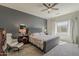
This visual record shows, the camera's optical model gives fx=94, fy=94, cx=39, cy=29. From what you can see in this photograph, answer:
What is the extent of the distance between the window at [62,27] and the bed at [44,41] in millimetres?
169

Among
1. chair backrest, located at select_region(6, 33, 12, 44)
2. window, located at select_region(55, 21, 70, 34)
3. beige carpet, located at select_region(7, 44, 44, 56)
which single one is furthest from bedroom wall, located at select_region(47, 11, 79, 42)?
chair backrest, located at select_region(6, 33, 12, 44)

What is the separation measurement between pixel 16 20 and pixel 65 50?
4.05 ft

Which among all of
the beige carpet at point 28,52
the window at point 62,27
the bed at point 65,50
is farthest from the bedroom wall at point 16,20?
the bed at point 65,50

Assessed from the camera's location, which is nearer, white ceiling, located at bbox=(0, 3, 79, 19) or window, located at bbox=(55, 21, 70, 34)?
white ceiling, located at bbox=(0, 3, 79, 19)

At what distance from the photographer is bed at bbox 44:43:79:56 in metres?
1.97

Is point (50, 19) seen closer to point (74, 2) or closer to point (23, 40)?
point (74, 2)

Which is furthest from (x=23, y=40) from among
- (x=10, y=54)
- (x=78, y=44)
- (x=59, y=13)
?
(x=78, y=44)

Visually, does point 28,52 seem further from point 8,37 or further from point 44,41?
point 8,37

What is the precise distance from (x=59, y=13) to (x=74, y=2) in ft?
1.23

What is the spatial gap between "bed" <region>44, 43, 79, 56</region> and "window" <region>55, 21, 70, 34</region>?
30 cm

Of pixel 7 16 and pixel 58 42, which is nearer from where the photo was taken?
pixel 7 16

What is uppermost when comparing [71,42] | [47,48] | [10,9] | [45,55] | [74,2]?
[74,2]

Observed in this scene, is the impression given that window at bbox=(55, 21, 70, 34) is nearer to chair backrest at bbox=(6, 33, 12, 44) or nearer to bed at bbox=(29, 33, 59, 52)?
bed at bbox=(29, 33, 59, 52)

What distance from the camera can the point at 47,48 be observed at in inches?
80.5
